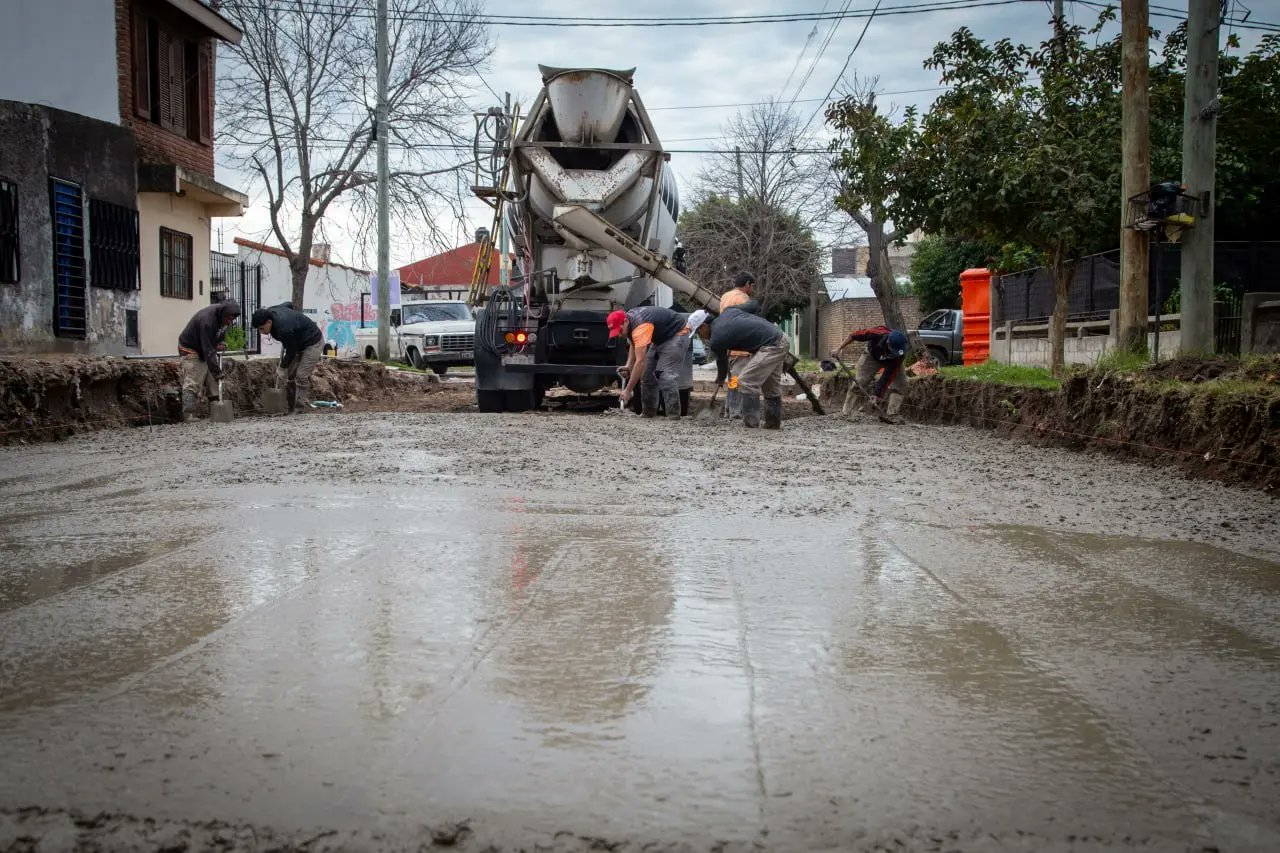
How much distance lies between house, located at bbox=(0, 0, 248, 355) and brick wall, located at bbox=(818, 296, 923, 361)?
85.3ft

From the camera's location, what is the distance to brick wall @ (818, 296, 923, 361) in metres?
41.2

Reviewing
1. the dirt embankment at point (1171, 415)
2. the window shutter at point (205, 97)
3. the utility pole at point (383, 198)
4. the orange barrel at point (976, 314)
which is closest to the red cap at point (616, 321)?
the dirt embankment at point (1171, 415)

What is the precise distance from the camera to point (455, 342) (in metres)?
24.5

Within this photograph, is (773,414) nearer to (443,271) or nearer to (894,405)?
(894,405)

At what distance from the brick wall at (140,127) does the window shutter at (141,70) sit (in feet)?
0.45

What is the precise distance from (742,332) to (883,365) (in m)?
2.85

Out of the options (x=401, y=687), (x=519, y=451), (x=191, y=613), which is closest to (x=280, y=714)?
(x=401, y=687)

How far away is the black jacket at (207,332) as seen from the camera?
486 inches

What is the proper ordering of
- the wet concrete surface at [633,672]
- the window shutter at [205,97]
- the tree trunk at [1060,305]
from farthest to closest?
the window shutter at [205,97]
the tree trunk at [1060,305]
the wet concrete surface at [633,672]

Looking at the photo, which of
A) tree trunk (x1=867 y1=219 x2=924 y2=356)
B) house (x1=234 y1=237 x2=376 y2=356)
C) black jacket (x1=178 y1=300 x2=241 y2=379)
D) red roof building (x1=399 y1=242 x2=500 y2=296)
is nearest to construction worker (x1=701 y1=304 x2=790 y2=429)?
black jacket (x1=178 y1=300 x2=241 y2=379)

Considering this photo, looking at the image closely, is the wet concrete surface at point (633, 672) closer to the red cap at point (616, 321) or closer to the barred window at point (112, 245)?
the red cap at point (616, 321)

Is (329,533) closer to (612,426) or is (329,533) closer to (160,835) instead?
(160,835)

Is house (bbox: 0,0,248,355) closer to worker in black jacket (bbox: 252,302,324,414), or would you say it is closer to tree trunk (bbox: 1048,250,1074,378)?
worker in black jacket (bbox: 252,302,324,414)

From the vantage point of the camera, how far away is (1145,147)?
1078 centimetres
